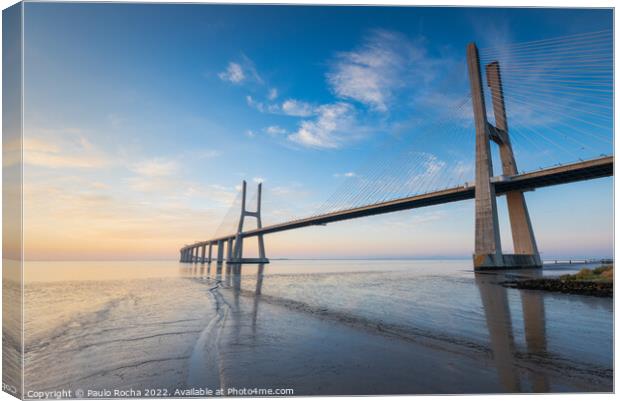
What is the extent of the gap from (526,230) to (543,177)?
603 centimetres

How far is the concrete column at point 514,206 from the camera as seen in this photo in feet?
92.0

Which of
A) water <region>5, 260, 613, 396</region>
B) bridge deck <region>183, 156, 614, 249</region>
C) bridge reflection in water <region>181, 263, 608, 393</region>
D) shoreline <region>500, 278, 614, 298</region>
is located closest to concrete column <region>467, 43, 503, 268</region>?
bridge deck <region>183, 156, 614, 249</region>

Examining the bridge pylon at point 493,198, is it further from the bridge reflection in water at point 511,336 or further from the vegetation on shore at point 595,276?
the bridge reflection in water at point 511,336

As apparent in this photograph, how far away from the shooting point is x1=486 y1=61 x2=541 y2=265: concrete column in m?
28.0

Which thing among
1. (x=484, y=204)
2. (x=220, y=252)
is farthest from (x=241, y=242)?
(x=484, y=204)

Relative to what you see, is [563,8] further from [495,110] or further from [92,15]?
[495,110]

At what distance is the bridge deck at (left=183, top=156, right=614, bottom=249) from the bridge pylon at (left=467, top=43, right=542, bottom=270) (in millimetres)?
1347

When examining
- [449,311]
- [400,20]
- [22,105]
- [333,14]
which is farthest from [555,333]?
[22,105]

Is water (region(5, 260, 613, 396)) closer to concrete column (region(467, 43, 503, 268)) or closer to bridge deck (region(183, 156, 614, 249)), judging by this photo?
bridge deck (region(183, 156, 614, 249))

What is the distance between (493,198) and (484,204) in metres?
0.86

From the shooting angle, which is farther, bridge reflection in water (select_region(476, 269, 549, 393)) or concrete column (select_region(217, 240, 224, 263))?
concrete column (select_region(217, 240, 224, 263))

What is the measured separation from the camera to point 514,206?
94.1ft

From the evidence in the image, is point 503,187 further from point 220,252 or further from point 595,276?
point 220,252

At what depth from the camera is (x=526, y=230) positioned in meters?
28.4
